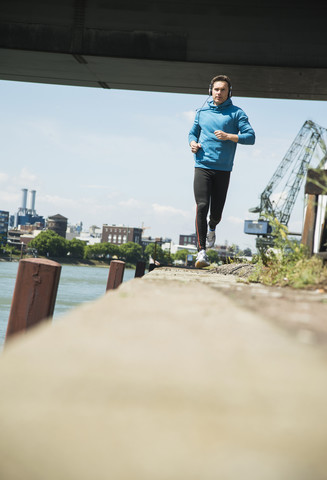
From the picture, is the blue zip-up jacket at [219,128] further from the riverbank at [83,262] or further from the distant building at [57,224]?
the distant building at [57,224]

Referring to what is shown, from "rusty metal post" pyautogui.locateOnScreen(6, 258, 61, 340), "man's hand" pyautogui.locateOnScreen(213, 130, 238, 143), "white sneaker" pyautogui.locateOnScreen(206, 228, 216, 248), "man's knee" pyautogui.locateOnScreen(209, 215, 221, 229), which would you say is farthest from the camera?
"white sneaker" pyautogui.locateOnScreen(206, 228, 216, 248)

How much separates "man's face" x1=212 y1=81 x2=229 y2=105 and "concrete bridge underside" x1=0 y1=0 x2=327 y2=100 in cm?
244

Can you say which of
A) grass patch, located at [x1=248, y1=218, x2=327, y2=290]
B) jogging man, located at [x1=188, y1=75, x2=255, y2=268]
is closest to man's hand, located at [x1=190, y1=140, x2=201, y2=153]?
jogging man, located at [x1=188, y1=75, x2=255, y2=268]

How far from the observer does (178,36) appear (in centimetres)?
822

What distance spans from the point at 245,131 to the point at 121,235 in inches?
7233

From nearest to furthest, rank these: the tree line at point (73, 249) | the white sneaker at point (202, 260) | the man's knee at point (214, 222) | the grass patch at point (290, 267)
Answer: the grass patch at point (290, 267), the white sneaker at point (202, 260), the man's knee at point (214, 222), the tree line at point (73, 249)

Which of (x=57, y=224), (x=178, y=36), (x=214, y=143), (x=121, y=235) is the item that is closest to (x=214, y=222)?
(x=214, y=143)

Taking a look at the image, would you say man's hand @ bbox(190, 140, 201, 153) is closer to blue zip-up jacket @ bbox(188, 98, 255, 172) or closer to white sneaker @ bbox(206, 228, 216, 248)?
A: blue zip-up jacket @ bbox(188, 98, 255, 172)

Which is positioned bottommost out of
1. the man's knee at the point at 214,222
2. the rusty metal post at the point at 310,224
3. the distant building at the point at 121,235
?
the rusty metal post at the point at 310,224

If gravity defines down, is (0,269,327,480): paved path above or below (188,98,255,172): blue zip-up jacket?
below

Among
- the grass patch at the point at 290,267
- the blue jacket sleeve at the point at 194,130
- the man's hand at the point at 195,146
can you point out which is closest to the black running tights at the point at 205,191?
the man's hand at the point at 195,146

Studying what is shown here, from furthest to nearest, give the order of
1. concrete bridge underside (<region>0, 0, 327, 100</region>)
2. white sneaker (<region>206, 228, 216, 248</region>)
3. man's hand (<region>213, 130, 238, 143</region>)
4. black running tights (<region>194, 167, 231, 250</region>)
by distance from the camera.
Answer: concrete bridge underside (<region>0, 0, 327, 100</region>) → white sneaker (<region>206, 228, 216, 248</region>) → black running tights (<region>194, 167, 231, 250</region>) → man's hand (<region>213, 130, 238, 143</region>)

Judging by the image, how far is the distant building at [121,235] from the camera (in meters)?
188

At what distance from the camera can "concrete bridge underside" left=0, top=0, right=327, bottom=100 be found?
26.4 feet
